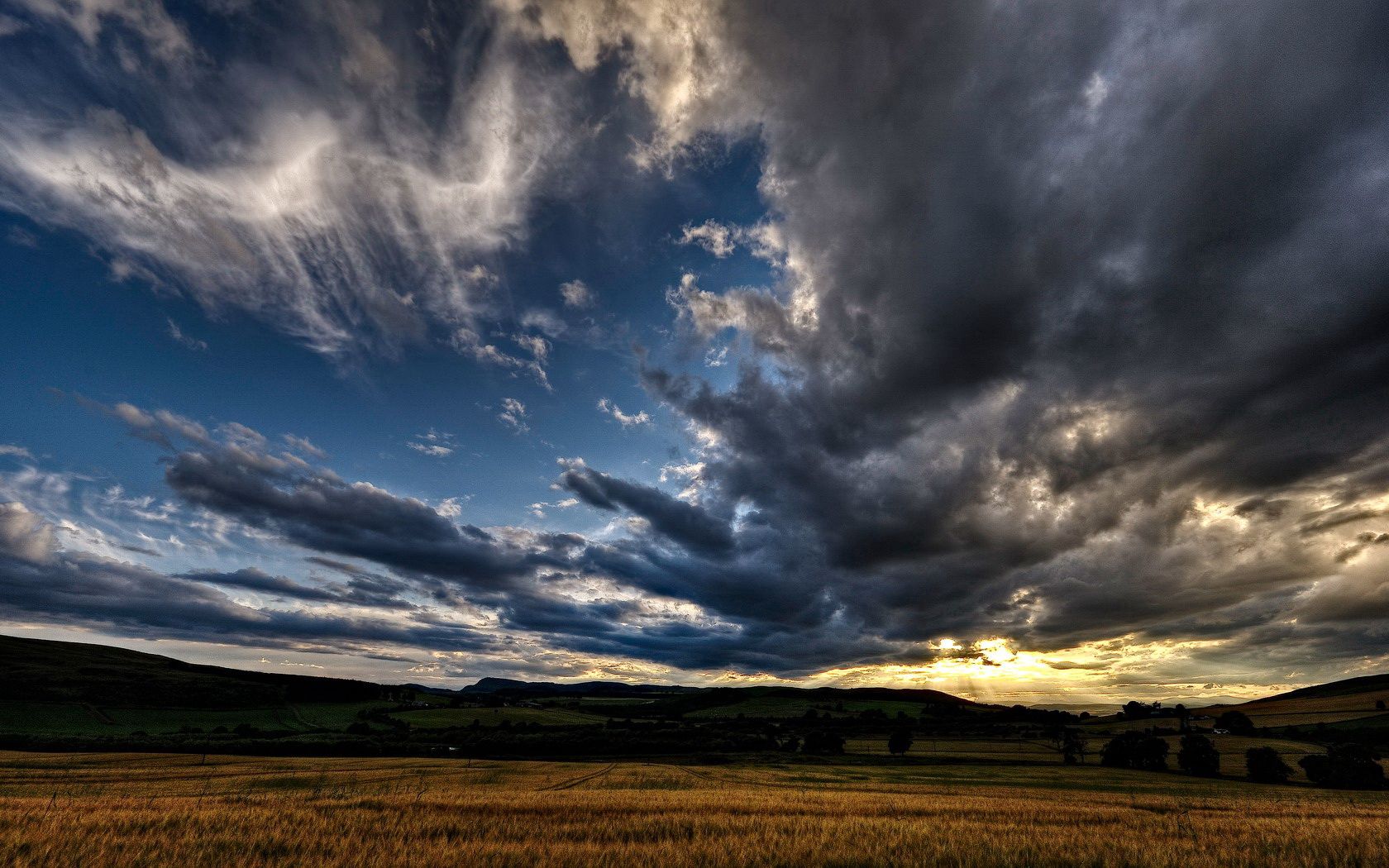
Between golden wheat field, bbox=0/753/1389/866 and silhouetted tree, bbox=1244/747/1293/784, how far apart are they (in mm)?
57210

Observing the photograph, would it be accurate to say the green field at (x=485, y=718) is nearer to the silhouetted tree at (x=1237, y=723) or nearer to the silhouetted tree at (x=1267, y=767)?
the silhouetted tree at (x=1267, y=767)

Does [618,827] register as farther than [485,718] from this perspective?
No

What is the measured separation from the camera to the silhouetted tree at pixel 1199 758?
83500mm

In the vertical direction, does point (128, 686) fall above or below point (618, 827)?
below

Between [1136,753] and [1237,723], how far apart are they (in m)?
88.9

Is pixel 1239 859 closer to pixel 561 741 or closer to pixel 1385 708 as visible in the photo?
pixel 561 741

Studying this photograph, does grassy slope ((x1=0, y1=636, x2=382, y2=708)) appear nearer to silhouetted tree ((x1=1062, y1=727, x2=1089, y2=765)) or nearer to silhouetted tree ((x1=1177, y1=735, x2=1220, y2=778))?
silhouetted tree ((x1=1062, y1=727, x2=1089, y2=765))

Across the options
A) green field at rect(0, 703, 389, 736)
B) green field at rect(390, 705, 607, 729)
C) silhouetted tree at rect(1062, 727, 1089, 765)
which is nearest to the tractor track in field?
silhouetted tree at rect(1062, 727, 1089, 765)

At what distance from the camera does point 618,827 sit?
714 inches

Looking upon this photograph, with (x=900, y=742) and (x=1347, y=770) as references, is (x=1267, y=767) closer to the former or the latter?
(x=1347, y=770)

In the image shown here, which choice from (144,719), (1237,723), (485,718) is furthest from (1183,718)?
(144,719)

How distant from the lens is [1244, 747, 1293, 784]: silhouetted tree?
258 feet

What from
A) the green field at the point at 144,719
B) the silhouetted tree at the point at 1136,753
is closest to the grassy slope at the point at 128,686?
the green field at the point at 144,719

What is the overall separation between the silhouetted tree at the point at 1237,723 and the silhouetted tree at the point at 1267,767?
258 ft
